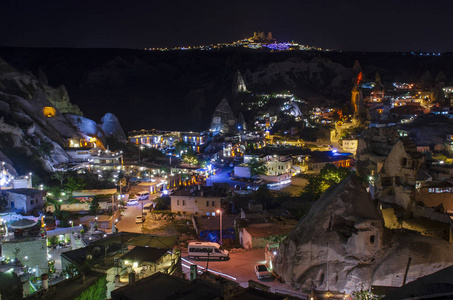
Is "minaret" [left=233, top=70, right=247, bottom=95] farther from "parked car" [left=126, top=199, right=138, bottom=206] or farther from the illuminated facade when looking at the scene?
"parked car" [left=126, top=199, right=138, bottom=206]

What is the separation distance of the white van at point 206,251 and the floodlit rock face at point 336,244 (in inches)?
107

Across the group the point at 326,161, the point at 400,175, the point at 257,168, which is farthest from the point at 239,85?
the point at 400,175

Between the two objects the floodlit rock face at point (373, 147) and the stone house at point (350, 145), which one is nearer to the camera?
the floodlit rock face at point (373, 147)

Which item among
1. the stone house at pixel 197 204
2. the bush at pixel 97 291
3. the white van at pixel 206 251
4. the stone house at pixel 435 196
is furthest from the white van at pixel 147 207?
the stone house at pixel 435 196

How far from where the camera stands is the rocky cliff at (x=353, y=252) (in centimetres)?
1457

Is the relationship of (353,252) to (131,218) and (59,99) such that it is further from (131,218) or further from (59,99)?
(59,99)

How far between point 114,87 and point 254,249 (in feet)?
332

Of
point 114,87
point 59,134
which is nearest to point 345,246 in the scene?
point 59,134

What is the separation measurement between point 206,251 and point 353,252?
6.20 meters

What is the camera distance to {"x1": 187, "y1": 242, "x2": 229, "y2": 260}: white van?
17484mm

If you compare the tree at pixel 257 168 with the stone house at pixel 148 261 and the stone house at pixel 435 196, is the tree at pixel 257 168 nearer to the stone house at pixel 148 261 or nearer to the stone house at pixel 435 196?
the stone house at pixel 435 196

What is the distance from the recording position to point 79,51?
136 meters

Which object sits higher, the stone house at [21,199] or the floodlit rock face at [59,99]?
the floodlit rock face at [59,99]

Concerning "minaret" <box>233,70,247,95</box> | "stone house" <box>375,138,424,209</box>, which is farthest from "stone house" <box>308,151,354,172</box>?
"minaret" <box>233,70,247,95</box>
